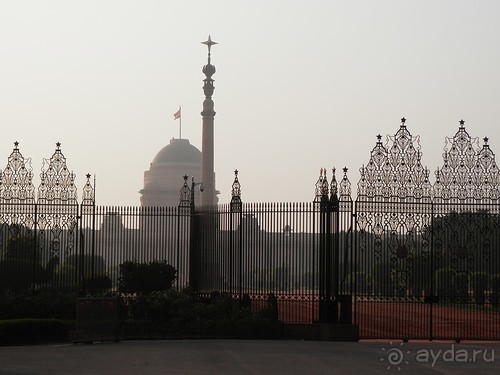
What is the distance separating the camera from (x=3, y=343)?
976 inches

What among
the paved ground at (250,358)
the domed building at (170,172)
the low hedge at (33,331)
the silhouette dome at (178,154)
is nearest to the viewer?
the paved ground at (250,358)

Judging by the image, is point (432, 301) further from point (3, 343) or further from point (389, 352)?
point (3, 343)

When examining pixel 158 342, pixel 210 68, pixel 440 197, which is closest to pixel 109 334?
pixel 158 342

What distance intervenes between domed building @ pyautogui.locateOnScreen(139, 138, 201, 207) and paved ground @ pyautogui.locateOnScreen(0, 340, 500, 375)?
126729 mm

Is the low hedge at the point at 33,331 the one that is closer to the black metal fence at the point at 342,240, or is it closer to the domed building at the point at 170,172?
the black metal fence at the point at 342,240

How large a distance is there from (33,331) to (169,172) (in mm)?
134153

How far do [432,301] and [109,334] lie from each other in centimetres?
866

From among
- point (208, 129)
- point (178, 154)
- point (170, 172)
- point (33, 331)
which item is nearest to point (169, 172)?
point (170, 172)

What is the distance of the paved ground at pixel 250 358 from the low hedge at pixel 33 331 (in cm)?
89

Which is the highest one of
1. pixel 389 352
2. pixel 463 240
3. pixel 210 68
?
pixel 210 68

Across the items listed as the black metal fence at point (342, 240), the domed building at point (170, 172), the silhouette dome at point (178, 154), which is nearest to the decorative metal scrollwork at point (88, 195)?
the black metal fence at point (342, 240)

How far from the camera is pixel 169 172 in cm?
15912

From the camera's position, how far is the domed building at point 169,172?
153250mm

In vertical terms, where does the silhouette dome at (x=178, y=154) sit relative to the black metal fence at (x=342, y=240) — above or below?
above
